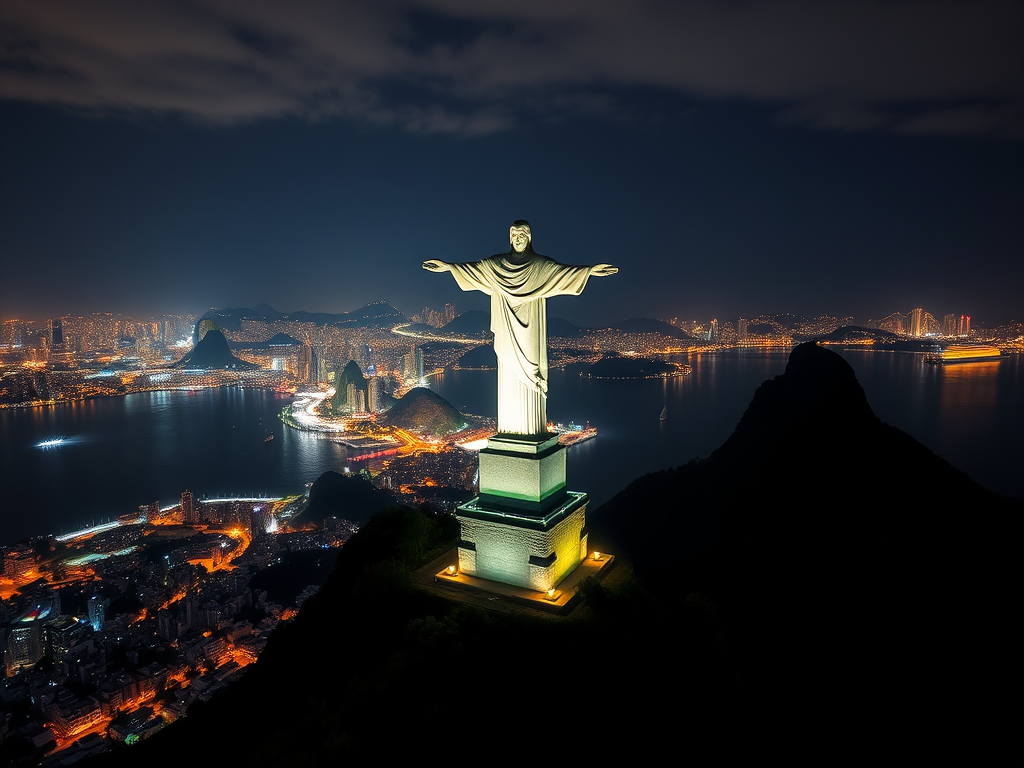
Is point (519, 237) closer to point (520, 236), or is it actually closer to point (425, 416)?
point (520, 236)

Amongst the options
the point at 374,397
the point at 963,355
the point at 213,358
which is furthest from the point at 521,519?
the point at 213,358

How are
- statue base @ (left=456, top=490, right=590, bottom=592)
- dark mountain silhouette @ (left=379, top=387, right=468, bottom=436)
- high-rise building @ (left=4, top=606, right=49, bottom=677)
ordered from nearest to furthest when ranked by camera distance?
statue base @ (left=456, top=490, right=590, bottom=592)
high-rise building @ (left=4, top=606, right=49, bottom=677)
dark mountain silhouette @ (left=379, top=387, right=468, bottom=436)

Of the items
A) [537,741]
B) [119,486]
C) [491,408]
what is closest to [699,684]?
Result: [537,741]

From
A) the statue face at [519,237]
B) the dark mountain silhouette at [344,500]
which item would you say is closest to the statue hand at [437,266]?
the statue face at [519,237]

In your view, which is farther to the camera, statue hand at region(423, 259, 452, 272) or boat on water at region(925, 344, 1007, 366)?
boat on water at region(925, 344, 1007, 366)

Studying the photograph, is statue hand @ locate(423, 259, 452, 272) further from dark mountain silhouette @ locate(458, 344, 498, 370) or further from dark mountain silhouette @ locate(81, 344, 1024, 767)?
dark mountain silhouette @ locate(458, 344, 498, 370)

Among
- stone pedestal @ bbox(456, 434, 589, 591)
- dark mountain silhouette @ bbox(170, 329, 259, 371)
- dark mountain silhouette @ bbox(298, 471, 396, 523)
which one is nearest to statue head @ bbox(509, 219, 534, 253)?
stone pedestal @ bbox(456, 434, 589, 591)
